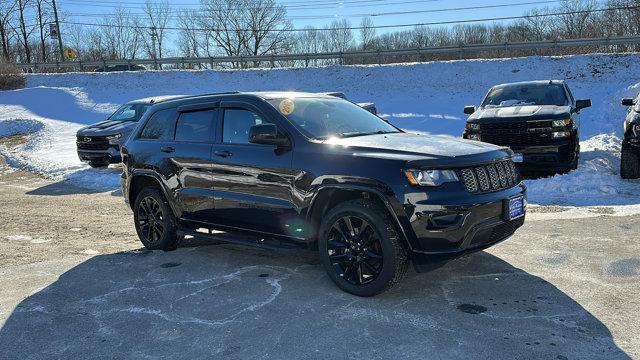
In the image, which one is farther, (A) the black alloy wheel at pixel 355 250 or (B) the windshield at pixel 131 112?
(B) the windshield at pixel 131 112

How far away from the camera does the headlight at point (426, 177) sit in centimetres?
404

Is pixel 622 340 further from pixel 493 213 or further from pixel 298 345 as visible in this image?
pixel 298 345

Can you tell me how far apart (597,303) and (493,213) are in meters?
1.07

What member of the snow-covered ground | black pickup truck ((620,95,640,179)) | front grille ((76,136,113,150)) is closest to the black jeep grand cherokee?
the snow-covered ground

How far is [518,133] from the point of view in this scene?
9.24m

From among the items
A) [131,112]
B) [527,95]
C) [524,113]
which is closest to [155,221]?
[524,113]

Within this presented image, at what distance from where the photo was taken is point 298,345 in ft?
11.9

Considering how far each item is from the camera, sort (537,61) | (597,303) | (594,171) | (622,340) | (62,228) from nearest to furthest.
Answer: (622,340), (597,303), (62,228), (594,171), (537,61)

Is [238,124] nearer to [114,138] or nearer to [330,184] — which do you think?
[330,184]

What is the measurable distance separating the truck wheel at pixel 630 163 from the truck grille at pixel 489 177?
532cm

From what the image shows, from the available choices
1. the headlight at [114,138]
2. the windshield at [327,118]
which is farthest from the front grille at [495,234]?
the headlight at [114,138]

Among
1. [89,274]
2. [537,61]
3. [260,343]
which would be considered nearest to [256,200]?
[260,343]

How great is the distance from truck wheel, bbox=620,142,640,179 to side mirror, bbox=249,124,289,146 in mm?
6821

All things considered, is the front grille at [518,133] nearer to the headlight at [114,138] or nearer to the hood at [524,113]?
the hood at [524,113]
